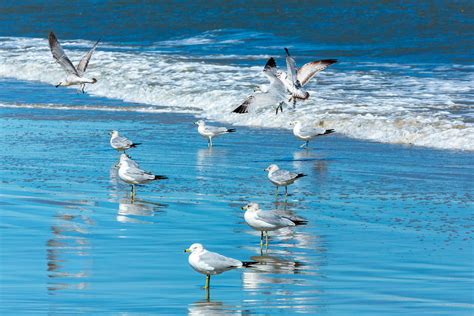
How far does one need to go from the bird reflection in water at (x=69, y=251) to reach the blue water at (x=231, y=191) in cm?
2

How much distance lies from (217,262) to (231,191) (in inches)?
148

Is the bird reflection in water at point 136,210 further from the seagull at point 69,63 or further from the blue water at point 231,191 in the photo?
the seagull at point 69,63

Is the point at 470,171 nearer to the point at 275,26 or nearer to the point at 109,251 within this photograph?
the point at 109,251

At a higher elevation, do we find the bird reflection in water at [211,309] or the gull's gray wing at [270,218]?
the gull's gray wing at [270,218]

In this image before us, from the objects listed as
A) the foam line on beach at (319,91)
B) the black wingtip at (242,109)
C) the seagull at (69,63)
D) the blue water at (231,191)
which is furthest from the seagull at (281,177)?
the seagull at (69,63)

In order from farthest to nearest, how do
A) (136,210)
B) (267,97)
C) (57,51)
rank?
(57,51) → (267,97) → (136,210)

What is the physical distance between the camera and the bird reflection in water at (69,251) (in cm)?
688

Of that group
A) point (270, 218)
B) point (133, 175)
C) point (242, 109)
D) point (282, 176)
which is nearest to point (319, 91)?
point (242, 109)

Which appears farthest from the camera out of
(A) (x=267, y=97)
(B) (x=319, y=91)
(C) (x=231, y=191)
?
(B) (x=319, y=91)

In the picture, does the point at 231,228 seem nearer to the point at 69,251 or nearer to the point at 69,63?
the point at 69,251

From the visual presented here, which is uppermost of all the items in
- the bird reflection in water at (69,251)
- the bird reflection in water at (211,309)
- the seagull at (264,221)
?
the seagull at (264,221)

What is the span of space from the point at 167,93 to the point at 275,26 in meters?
16.5

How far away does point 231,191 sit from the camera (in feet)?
34.5

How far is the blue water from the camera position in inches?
265
